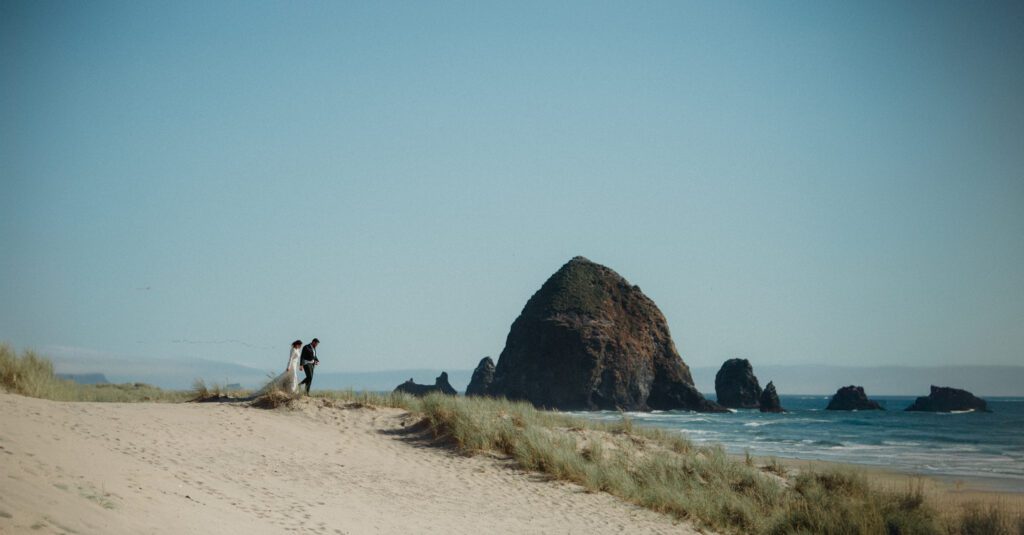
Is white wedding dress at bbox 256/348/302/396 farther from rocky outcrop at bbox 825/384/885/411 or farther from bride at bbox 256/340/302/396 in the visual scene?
rocky outcrop at bbox 825/384/885/411

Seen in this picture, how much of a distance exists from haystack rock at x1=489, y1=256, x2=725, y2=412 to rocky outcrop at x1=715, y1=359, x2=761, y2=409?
452 inches

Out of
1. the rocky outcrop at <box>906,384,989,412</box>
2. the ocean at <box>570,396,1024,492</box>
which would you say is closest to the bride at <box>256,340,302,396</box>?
the ocean at <box>570,396,1024,492</box>

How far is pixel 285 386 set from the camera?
20.7m

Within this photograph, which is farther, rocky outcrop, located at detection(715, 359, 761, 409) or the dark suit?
rocky outcrop, located at detection(715, 359, 761, 409)

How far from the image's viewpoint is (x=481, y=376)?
92.9 metres

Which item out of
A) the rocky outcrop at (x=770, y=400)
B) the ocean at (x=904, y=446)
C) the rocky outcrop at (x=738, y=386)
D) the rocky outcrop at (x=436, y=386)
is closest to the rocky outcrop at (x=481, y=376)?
the rocky outcrop at (x=436, y=386)

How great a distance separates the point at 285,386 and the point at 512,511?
9.32 metres

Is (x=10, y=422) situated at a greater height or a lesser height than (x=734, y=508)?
greater

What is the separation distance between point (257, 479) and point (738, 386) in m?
86.5

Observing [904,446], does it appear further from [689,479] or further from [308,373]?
[308,373]

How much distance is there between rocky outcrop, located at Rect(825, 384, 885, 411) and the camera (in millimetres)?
100000

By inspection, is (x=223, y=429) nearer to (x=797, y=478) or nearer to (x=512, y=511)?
(x=512, y=511)

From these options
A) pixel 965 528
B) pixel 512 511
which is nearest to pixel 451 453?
pixel 512 511

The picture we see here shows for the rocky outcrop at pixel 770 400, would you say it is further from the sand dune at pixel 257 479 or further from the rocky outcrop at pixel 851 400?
the sand dune at pixel 257 479
